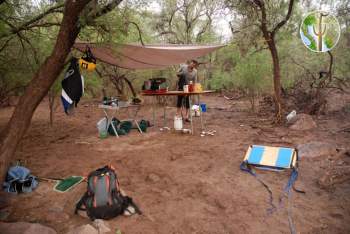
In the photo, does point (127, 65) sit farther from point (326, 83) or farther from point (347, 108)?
point (347, 108)

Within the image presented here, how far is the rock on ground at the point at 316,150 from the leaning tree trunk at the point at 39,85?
9.49 ft

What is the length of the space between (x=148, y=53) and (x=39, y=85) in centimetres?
235

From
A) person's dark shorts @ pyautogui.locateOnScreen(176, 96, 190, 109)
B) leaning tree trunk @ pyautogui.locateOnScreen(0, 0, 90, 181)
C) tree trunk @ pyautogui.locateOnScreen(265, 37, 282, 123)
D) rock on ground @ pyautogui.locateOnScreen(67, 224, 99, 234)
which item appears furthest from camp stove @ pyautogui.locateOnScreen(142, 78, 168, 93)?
rock on ground @ pyautogui.locateOnScreen(67, 224, 99, 234)

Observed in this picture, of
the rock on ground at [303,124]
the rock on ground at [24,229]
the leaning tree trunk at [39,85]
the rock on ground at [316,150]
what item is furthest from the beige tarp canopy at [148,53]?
the rock on ground at [24,229]

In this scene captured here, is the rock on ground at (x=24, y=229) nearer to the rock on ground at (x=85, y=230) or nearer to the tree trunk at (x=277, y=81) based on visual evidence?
the rock on ground at (x=85, y=230)

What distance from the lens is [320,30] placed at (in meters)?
4.55

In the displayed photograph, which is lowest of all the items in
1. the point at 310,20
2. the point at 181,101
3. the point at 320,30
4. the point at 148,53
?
the point at 181,101

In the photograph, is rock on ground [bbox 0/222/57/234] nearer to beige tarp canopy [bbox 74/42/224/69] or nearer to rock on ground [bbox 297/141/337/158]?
beige tarp canopy [bbox 74/42/224/69]

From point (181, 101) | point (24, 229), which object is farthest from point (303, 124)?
point (24, 229)

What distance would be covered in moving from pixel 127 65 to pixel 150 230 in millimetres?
3733

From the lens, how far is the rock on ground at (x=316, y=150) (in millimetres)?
3367

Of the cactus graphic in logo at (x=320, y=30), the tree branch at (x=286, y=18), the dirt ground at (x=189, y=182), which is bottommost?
the dirt ground at (x=189, y=182)

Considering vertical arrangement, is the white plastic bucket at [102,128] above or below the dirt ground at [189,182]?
above

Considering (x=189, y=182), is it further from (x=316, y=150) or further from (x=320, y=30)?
(x=320, y=30)
